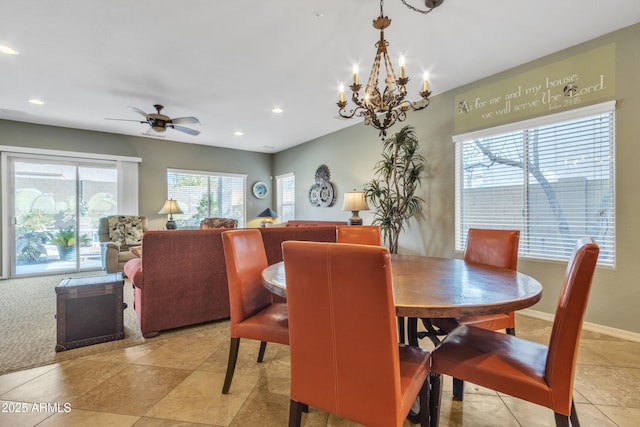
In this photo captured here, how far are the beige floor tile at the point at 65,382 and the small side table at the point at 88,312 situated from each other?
32 centimetres

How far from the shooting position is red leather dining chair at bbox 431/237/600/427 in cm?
101

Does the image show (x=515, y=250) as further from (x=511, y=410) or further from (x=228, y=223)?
(x=228, y=223)

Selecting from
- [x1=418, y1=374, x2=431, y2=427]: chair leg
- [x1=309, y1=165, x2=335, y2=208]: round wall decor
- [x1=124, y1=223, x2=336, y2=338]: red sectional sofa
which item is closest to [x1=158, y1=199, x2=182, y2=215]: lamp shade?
[x1=309, y1=165, x2=335, y2=208]: round wall decor

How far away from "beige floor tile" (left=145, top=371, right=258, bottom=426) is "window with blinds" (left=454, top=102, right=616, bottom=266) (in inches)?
116

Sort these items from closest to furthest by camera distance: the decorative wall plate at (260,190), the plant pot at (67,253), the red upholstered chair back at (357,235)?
the red upholstered chair back at (357,235) < the plant pot at (67,253) < the decorative wall plate at (260,190)

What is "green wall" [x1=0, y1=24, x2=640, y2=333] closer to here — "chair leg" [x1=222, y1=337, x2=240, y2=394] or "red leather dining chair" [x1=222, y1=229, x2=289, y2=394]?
"red leather dining chair" [x1=222, y1=229, x2=289, y2=394]

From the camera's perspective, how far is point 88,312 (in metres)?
2.37

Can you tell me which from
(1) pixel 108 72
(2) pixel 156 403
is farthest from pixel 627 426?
(1) pixel 108 72

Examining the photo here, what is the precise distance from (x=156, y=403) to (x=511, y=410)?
1962mm

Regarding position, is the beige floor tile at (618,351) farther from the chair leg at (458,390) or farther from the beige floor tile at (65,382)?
the beige floor tile at (65,382)

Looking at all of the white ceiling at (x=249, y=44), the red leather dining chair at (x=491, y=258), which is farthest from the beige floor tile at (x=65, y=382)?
the white ceiling at (x=249, y=44)

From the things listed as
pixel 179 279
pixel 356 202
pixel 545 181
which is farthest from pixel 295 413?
pixel 356 202

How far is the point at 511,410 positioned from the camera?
62.8 inches

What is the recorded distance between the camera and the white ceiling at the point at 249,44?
7.32 ft
